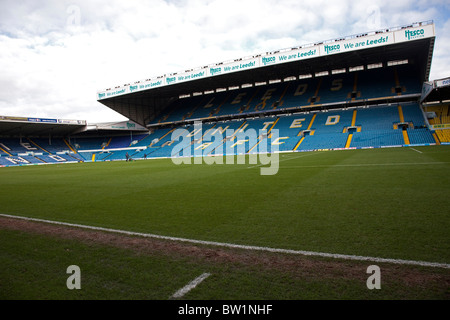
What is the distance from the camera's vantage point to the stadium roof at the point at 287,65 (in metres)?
27.6

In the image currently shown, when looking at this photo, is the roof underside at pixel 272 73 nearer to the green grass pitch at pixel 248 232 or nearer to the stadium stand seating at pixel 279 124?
the stadium stand seating at pixel 279 124

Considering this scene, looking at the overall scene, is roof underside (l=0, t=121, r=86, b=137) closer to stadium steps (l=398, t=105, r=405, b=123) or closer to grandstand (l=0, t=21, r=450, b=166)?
grandstand (l=0, t=21, r=450, b=166)

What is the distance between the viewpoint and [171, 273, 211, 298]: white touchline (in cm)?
272

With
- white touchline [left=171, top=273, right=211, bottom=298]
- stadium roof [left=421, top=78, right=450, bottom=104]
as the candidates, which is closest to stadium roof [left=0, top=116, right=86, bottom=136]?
white touchline [left=171, top=273, right=211, bottom=298]

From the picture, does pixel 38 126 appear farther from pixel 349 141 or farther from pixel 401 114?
pixel 401 114

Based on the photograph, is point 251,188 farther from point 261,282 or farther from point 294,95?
point 294,95

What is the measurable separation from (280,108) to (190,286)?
4004 cm

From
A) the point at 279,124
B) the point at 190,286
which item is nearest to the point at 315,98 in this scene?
the point at 279,124

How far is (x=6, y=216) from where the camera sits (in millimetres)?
6777

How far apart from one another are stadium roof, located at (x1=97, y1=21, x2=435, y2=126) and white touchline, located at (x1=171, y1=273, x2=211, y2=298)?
32084mm

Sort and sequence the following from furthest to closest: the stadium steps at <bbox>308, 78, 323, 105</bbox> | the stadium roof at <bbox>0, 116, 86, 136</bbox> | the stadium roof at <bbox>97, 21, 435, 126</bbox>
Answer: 1. the stadium roof at <bbox>0, 116, 86, 136</bbox>
2. the stadium steps at <bbox>308, 78, 323, 105</bbox>
3. the stadium roof at <bbox>97, 21, 435, 126</bbox>

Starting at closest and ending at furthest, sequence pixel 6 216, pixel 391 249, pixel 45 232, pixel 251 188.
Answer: pixel 391 249, pixel 45 232, pixel 6 216, pixel 251 188
